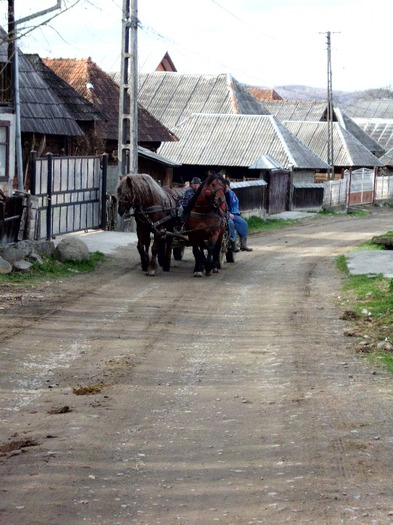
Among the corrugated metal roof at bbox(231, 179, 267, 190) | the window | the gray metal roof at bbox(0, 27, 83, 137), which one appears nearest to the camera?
the window

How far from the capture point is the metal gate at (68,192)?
20.6m

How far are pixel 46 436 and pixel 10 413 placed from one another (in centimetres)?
83

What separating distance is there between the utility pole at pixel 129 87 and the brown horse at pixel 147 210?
6839 millimetres

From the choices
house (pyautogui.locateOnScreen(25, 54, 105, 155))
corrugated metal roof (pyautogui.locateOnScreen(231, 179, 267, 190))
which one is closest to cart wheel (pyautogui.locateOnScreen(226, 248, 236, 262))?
house (pyautogui.locateOnScreen(25, 54, 105, 155))

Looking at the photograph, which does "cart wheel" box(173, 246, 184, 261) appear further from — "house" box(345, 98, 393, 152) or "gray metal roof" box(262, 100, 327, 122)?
"house" box(345, 98, 393, 152)

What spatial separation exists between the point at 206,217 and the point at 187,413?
31.9ft

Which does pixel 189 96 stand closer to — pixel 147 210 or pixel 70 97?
pixel 70 97

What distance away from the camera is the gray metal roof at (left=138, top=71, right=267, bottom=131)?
2030 inches

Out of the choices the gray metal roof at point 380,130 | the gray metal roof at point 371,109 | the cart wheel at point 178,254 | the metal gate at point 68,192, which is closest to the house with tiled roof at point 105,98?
the metal gate at point 68,192

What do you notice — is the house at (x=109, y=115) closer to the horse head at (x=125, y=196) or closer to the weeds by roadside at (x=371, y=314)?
the horse head at (x=125, y=196)

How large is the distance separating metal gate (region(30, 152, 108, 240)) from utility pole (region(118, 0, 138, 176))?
67 centimetres

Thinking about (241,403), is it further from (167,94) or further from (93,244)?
(167,94)

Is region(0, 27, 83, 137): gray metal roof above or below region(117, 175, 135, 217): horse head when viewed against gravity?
above

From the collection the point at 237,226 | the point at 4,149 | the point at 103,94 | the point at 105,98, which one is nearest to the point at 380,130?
the point at 103,94
